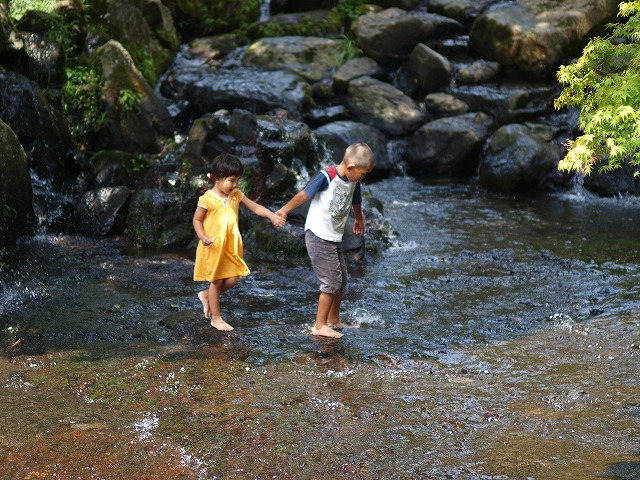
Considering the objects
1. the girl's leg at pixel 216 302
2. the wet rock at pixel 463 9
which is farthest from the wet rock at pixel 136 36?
the girl's leg at pixel 216 302

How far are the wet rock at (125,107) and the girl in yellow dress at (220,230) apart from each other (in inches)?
266

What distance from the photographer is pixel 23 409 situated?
182 inches

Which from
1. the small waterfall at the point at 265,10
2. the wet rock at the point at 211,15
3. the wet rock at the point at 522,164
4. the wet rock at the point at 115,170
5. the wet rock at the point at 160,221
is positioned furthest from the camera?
the small waterfall at the point at 265,10

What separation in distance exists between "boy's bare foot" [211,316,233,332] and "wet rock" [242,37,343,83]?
421 inches

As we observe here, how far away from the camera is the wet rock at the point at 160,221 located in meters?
10.1

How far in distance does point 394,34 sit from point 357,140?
4055 mm

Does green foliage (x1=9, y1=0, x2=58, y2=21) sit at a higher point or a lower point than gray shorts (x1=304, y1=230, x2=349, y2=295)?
higher

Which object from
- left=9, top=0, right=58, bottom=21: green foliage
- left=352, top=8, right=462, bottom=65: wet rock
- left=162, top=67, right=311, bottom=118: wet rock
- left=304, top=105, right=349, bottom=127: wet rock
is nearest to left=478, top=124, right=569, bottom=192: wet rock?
left=304, top=105, right=349, bottom=127: wet rock

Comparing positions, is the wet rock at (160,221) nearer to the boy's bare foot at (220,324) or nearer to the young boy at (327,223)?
the boy's bare foot at (220,324)

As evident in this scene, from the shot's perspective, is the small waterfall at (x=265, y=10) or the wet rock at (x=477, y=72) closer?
the wet rock at (x=477, y=72)

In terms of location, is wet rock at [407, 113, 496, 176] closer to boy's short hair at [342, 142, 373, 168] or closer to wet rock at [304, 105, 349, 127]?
wet rock at [304, 105, 349, 127]

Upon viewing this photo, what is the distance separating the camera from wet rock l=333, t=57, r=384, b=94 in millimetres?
15914

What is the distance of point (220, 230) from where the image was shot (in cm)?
634

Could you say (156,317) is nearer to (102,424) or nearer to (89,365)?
(89,365)
